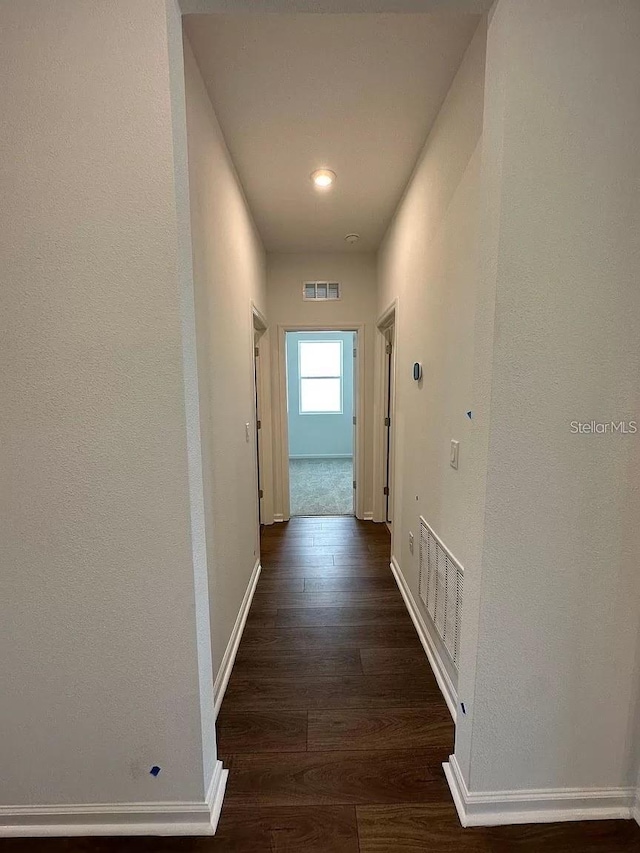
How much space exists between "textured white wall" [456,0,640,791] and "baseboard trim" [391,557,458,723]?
377 mm

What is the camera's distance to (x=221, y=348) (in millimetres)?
1745

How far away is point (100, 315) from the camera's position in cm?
96

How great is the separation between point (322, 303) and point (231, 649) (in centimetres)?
297

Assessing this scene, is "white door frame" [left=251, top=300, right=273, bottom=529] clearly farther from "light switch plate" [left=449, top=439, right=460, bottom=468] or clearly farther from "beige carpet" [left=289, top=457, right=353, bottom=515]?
"light switch plate" [left=449, top=439, right=460, bottom=468]

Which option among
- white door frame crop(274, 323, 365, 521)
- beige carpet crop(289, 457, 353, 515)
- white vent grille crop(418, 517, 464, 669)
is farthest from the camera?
beige carpet crop(289, 457, 353, 515)

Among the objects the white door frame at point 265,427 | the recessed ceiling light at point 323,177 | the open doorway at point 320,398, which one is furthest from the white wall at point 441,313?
the open doorway at point 320,398

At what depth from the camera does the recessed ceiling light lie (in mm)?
2117

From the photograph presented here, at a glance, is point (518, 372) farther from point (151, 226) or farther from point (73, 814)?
point (73, 814)

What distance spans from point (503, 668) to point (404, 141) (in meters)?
2.40

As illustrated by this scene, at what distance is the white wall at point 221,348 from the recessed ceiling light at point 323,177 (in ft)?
1.56

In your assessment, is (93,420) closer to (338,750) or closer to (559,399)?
(559,399)

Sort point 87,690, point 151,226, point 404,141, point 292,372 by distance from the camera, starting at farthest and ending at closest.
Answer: point 292,372, point 404,141, point 87,690, point 151,226

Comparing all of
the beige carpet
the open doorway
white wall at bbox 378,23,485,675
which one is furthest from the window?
white wall at bbox 378,23,485,675

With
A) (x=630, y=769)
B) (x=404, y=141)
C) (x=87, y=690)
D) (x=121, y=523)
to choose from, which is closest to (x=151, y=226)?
(x=121, y=523)
